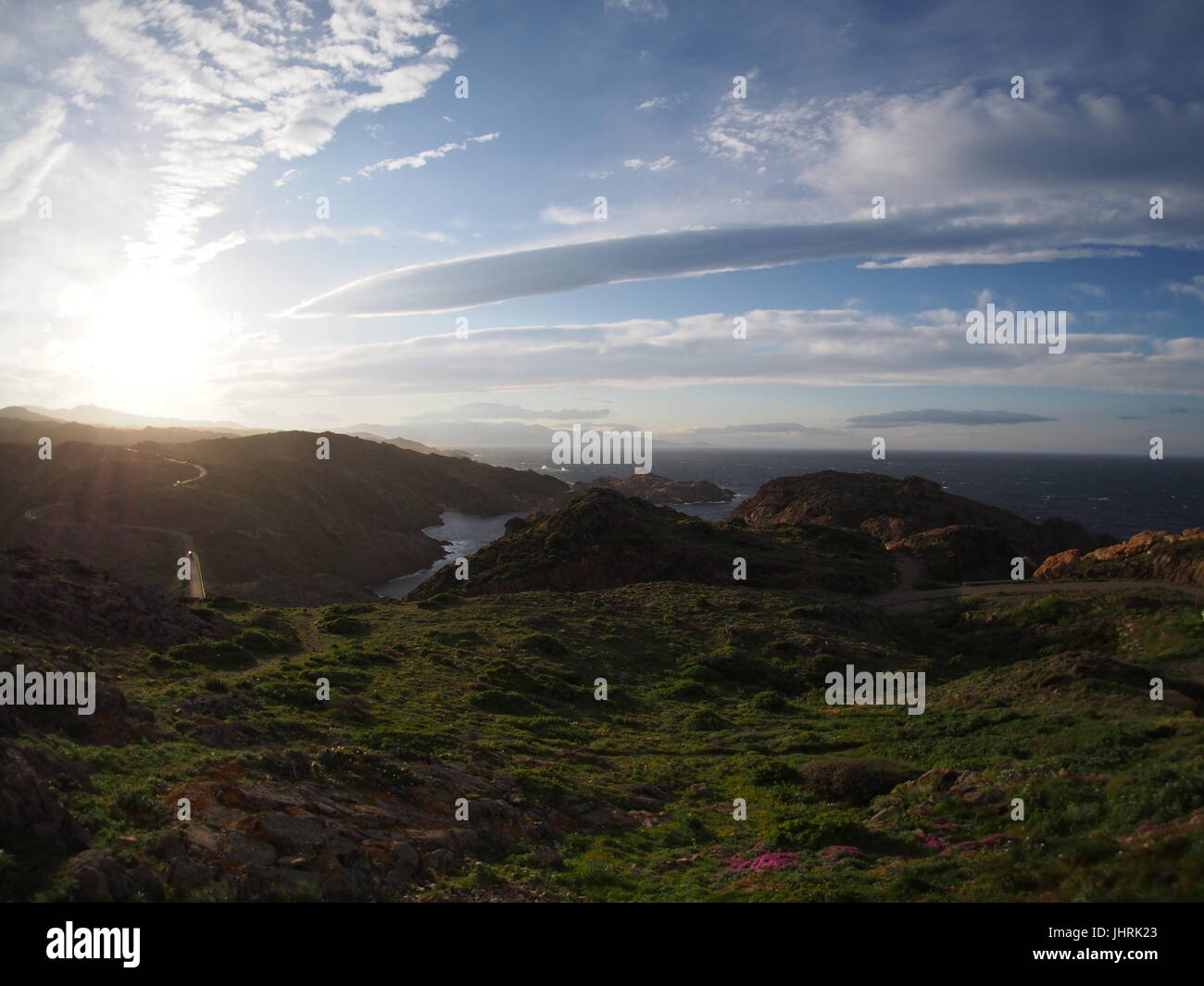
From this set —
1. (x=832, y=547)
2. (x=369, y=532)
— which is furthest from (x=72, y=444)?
→ (x=832, y=547)

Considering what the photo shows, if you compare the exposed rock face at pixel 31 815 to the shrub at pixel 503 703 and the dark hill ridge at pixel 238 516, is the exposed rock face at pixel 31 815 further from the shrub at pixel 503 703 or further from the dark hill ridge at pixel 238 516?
the dark hill ridge at pixel 238 516

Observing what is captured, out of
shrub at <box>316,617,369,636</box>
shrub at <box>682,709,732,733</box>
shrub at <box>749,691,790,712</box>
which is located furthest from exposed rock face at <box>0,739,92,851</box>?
shrub at <box>316,617,369,636</box>

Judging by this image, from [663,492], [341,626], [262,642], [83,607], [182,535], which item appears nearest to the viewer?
[83,607]

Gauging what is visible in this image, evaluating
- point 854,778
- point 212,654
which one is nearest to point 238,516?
point 212,654

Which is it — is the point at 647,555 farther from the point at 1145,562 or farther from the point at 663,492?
the point at 663,492
